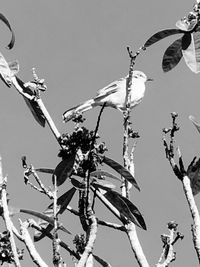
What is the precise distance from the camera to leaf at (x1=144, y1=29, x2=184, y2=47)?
3.65 m

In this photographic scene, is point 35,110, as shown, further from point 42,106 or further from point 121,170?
point 121,170

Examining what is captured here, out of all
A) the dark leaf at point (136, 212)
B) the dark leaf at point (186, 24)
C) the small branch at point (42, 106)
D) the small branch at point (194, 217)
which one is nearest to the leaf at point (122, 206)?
the dark leaf at point (136, 212)

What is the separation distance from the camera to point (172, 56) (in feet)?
12.2

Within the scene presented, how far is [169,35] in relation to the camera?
3.66 meters

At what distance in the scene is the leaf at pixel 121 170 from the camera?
3.46 m

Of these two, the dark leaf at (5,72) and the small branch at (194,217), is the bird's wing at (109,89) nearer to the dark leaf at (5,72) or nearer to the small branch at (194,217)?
the dark leaf at (5,72)

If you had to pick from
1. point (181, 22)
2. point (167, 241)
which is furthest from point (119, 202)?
point (181, 22)

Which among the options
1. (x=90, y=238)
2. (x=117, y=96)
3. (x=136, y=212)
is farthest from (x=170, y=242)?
(x=117, y=96)

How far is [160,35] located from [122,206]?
91 cm

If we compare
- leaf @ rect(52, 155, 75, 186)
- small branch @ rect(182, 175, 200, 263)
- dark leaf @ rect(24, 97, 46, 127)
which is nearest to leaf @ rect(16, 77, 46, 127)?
dark leaf @ rect(24, 97, 46, 127)

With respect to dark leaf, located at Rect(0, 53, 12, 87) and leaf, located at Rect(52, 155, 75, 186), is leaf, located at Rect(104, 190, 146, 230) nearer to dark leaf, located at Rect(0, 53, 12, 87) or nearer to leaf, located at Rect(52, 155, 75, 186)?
leaf, located at Rect(52, 155, 75, 186)

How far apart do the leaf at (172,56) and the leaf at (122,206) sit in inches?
28.0

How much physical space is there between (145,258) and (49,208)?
42.2 inches

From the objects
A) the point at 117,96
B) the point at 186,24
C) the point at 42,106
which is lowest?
the point at 42,106
